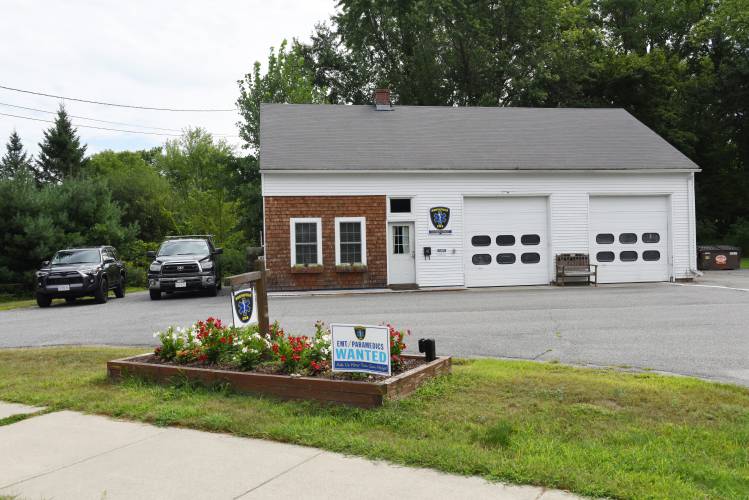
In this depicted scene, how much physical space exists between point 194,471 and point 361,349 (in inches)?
78.7

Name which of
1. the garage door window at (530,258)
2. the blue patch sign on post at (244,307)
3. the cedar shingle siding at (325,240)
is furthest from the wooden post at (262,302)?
the garage door window at (530,258)

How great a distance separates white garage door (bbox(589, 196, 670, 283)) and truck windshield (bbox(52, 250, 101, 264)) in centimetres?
1578

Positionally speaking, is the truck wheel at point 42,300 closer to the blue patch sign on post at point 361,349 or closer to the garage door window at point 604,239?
the blue patch sign on post at point 361,349

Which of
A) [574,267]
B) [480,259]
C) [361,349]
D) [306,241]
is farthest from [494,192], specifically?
[361,349]

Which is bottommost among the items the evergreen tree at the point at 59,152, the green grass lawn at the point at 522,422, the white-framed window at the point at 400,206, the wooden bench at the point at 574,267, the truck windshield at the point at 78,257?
the green grass lawn at the point at 522,422

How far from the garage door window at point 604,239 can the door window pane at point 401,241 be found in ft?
20.9

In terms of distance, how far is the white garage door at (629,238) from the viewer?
2155 cm

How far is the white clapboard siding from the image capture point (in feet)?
66.1

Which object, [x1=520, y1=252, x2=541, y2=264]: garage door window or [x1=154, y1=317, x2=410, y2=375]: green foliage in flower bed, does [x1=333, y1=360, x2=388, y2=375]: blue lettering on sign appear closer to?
[x1=154, y1=317, x2=410, y2=375]: green foliage in flower bed

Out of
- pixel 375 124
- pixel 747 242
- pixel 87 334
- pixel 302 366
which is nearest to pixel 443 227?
pixel 375 124

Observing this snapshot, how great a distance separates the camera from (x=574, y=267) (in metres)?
20.9

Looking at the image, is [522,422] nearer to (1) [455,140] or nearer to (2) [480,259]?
(2) [480,259]

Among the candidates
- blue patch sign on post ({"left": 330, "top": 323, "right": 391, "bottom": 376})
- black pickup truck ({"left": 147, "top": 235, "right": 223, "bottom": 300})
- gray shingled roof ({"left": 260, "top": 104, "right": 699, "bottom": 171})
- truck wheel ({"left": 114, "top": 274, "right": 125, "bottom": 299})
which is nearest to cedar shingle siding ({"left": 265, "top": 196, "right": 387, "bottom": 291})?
gray shingled roof ({"left": 260, "top": 104, "right": 699, "bottom": 171})

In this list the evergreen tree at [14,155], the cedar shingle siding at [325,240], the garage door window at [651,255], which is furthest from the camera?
the evergreen tree at [14,155]
